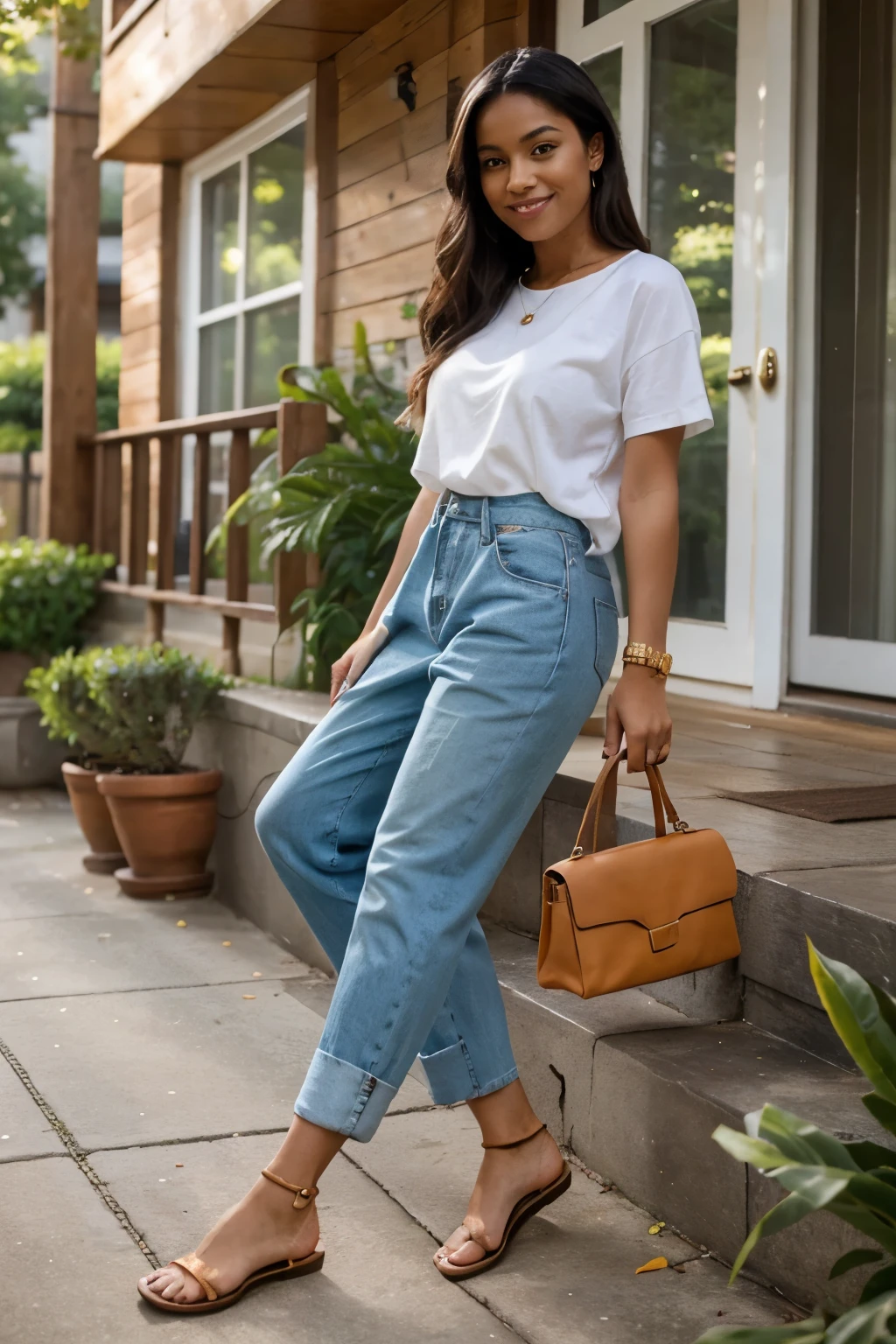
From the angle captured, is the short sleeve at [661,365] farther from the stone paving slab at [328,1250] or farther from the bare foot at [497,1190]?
the stone paving slab at [328,1250]

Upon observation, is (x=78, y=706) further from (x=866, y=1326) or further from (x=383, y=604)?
(x=866, y=1326)

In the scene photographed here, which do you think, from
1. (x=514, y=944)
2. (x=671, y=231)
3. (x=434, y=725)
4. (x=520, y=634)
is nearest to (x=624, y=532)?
(x=520, y=634)

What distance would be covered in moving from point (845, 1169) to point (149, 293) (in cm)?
720

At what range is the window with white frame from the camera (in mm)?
6578

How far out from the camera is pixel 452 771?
210 cm

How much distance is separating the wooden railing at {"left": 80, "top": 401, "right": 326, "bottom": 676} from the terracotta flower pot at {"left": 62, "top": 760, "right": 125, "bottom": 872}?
0.83m

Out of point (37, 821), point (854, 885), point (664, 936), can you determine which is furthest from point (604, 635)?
point (37, 821)

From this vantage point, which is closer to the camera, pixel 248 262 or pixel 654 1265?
pixel 654 1265

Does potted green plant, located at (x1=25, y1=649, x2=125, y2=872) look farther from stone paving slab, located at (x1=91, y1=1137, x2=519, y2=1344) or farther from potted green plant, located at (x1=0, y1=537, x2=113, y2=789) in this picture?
stone paving slab, located at (x1=91, y1=1137, x2=519, y2=1344)

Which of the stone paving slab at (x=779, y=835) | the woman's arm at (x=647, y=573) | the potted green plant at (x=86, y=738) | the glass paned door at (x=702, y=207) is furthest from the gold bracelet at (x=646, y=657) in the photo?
the potted green plant at (x=86, y=738)

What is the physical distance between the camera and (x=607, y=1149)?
8.18 feet

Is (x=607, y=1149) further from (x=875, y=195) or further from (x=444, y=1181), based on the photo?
(x=875, y=195)

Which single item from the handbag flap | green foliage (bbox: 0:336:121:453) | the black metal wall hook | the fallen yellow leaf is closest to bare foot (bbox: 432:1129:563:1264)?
the fallen yellow leaf

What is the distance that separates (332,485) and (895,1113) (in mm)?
3244
